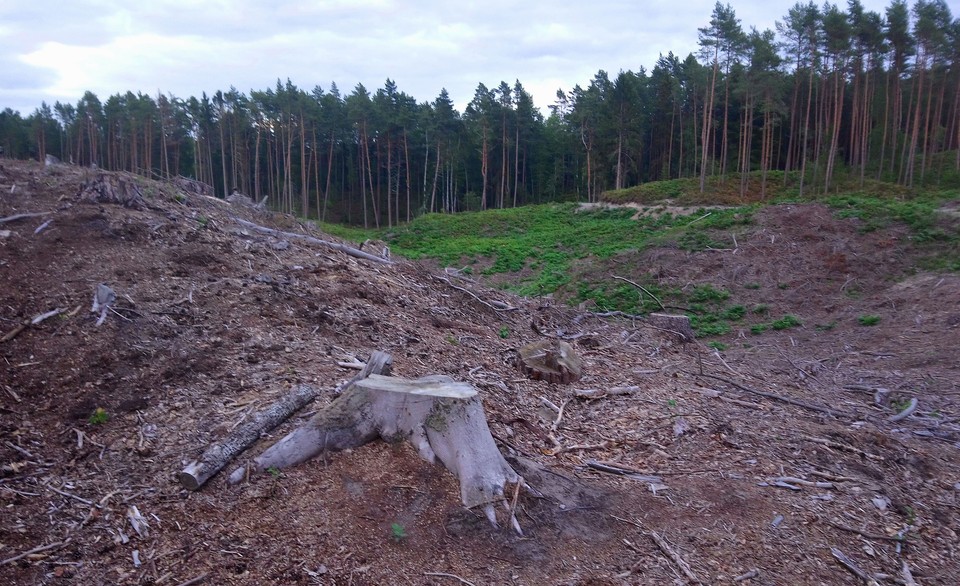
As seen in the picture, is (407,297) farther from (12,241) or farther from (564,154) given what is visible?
(564,154)

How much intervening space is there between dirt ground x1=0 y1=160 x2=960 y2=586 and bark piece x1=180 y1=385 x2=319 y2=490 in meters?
0.08

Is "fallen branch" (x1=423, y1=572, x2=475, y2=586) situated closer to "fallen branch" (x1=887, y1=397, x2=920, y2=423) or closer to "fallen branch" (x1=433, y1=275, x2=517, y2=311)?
"fallen branch" (x1=887, y1=397, x2=920, y2=423)

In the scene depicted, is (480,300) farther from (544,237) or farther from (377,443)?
(544,237)

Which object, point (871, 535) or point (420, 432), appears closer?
point (420, 432)

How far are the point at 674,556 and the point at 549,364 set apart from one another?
3560 mm

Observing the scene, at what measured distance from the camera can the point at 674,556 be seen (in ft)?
13.1

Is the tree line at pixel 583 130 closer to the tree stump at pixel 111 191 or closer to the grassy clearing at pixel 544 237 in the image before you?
the grassy clearing at pixel 544 237

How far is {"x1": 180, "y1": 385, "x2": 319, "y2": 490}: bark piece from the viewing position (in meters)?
4.09

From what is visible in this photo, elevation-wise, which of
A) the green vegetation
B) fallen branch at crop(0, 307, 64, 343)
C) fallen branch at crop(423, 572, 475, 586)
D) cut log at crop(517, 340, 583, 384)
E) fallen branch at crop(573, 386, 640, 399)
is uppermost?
fallen branch at crop(0, 307, 64, 343)

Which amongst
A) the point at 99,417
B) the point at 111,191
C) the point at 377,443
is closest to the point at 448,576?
the point at 377,443

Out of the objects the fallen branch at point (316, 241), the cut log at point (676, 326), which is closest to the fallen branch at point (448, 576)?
the fallen branch at point (316, 241)

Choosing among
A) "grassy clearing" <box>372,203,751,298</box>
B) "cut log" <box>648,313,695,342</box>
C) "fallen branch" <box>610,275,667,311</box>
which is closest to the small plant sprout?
"cut log" <box>648,313,695,342</box>

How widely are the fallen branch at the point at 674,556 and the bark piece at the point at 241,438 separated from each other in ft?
9.07

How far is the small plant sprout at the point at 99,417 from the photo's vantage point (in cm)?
471
